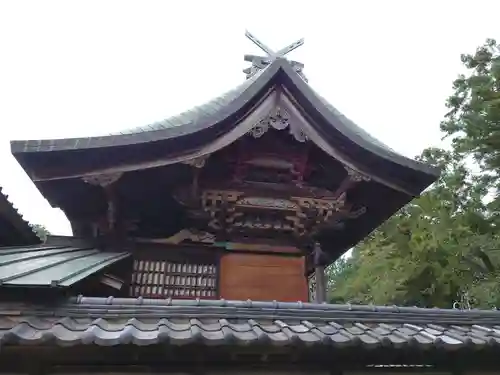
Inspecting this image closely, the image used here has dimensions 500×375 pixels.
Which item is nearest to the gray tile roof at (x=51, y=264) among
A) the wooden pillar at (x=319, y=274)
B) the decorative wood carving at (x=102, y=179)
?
the decorative wood carving at (x=102, y=179)

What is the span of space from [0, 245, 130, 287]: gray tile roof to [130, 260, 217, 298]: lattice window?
437 millimetres

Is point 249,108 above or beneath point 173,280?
above

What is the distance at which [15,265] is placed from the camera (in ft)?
14.5

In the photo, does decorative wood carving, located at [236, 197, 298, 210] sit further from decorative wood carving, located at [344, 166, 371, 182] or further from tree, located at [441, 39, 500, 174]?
tree, located at [441, 39, 500, 174]

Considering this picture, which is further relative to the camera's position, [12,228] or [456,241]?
[456,241]

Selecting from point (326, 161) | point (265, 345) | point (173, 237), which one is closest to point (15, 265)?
point (173, 237)

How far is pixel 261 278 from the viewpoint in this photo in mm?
6133

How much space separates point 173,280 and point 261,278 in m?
1.13

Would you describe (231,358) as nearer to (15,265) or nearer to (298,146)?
(15,265)

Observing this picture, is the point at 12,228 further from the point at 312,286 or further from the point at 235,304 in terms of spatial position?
the point at 312,286

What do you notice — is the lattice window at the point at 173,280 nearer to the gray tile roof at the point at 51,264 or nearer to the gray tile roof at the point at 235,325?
the gray tile roof at the point at 51,264

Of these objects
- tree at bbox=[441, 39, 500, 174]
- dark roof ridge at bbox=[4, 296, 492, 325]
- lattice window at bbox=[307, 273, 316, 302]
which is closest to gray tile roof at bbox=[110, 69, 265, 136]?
dark roof ridge at bbox=[4, 296, 492, 325]

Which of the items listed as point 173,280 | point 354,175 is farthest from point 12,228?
point 354,175

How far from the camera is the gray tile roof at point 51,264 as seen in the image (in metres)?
3.78
